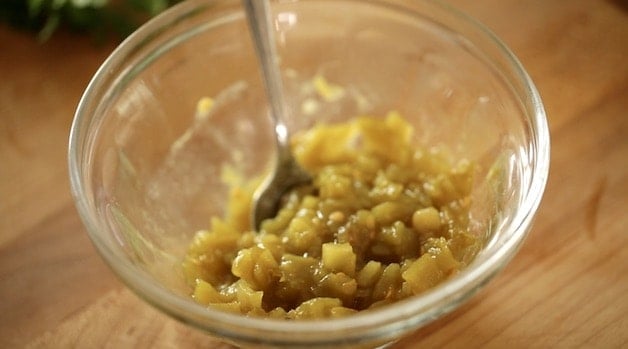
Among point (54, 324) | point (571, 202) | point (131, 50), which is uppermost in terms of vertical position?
point (131, 50)

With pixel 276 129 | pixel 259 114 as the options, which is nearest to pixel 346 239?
pixel 276 129

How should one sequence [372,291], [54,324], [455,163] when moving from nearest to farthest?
[372,291]
[54,324]
[455,163]

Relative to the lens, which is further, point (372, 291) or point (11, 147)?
point (11, 147)

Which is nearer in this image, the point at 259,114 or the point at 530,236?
the point at 530,236

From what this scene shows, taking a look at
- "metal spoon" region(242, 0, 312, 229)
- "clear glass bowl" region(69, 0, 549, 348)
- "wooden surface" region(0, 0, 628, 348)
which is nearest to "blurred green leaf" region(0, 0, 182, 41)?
"wooden surface" region(0, 0, 628, 348)

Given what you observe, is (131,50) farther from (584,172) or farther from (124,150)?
(584,172)

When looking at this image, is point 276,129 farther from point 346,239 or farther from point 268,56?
point 346,239

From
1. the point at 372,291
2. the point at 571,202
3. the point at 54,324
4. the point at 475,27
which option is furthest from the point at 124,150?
the point at 571,202
